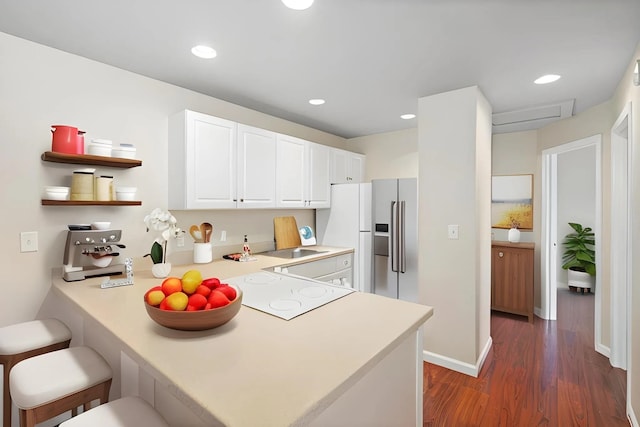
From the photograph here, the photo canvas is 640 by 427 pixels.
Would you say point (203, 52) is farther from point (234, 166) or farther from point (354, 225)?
point (354, 225)

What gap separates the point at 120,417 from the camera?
3.32ft

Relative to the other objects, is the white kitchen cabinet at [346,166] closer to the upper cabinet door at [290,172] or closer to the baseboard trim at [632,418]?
the upper cabinet door at [290,172]

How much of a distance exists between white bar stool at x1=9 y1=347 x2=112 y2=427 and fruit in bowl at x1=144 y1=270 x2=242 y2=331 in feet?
1.39

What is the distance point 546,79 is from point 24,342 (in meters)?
3.73

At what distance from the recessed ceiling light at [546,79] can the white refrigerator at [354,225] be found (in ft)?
5.85

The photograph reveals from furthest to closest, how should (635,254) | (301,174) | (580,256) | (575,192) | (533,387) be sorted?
(575,192) < (580,256) < (301,174) < (533,387) < (635,254)

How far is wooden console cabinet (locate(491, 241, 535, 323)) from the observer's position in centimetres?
369

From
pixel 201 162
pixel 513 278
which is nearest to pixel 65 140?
pixel 201 162

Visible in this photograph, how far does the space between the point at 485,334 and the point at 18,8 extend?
13.1ft

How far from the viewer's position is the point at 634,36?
179 centimetres

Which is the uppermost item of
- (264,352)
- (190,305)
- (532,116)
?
(532,116)

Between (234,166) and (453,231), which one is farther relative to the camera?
(234,166)

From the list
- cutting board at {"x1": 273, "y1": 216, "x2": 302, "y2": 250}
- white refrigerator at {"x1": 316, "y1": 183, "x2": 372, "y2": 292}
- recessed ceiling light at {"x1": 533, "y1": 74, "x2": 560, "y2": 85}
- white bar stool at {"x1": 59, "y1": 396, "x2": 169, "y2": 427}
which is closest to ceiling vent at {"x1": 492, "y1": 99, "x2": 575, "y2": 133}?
recessed ceiling light at {"x1": 533, "y1": 74, "x2": 560, "y2": 85}

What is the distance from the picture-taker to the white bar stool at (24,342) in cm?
152
